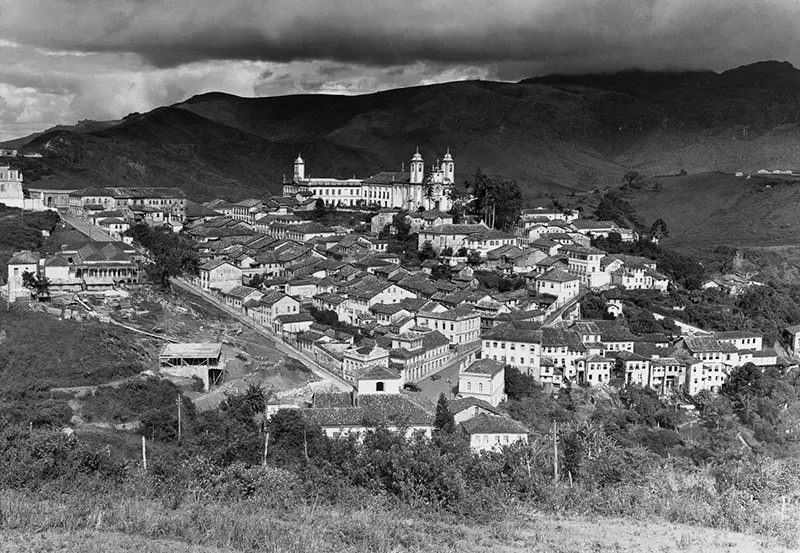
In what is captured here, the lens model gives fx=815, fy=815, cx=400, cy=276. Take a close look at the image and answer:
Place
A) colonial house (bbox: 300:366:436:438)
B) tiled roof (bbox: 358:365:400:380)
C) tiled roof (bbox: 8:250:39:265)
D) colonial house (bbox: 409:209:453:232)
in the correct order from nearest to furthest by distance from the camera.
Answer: colonial house (bbox: 300:366:436:438) < tiled roof (bbox: 358:365:400:380) < tiled roof (bbox: 8:250:39:265) < colonial house (bbox: 409:209:453:232)

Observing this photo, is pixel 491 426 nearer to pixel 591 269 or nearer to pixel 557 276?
pixel 557 276

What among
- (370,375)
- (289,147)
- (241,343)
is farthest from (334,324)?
(289,147)

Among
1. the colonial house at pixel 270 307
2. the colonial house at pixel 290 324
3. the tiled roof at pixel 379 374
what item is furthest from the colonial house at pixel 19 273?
the tiled roof at pixel 379 374

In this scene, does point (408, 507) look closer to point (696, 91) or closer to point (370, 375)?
point (370, 375)

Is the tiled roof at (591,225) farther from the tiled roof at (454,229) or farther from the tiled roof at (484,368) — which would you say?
the tiled roof at (484,368)

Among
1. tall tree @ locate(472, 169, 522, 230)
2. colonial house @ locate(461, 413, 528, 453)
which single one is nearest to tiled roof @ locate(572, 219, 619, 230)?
tall tree @ locate(472, 169, 522, 230)

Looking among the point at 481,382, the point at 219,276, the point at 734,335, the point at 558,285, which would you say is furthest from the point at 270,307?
the point at 734,335

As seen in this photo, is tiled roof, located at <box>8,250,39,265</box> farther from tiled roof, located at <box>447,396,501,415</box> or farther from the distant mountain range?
the distant mountain range
